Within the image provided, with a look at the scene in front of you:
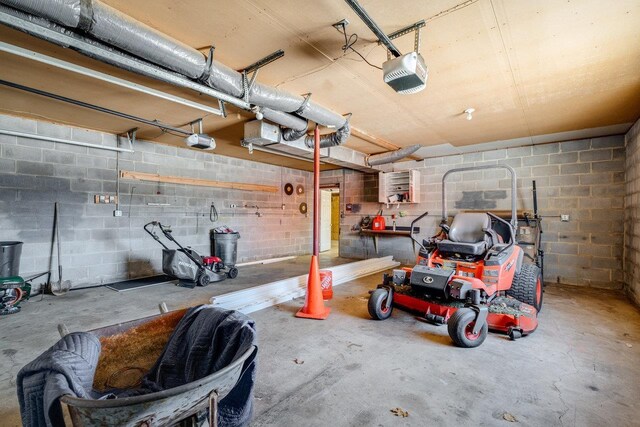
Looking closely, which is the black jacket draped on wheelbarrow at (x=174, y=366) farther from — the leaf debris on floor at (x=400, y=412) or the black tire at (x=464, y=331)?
the black tire at (x=464, y=331)

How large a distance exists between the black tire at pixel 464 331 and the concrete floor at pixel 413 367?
8 centimetres

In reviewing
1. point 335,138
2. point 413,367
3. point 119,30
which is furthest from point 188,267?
point 413,367

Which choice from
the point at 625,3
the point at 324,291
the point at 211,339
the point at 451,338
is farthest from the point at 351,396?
the point at 625,3

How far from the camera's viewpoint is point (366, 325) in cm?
309

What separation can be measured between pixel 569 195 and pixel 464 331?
3.93 m

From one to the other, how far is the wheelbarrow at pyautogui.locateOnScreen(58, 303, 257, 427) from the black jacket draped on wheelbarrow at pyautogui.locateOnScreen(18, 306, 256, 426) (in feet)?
0.37

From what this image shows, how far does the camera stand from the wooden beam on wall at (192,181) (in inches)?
199

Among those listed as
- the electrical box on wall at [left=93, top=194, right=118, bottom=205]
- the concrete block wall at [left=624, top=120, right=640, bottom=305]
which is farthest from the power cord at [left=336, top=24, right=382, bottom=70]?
the electrical box on wall at [left=93, top=194, right=118, bottom=205]

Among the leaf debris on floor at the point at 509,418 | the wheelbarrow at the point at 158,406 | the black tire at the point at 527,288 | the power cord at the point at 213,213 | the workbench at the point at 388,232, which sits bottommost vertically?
the leaf debris on floor at the point at 509,418

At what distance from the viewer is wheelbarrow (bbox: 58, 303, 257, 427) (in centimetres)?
83

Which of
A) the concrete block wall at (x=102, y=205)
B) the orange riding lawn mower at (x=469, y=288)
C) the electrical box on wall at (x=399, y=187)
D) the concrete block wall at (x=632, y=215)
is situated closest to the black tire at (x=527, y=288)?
the orange riding lawn mower at (x=469, y=288)

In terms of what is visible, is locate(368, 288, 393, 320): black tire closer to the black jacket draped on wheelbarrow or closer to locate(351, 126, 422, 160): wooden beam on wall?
the black jacket draped on wheelbarrow

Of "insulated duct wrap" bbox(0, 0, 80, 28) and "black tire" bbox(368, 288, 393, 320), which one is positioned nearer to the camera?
"insulated duct wrap" bbox(0, 0, 80, 28)

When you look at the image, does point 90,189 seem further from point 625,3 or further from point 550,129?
point 550,129
